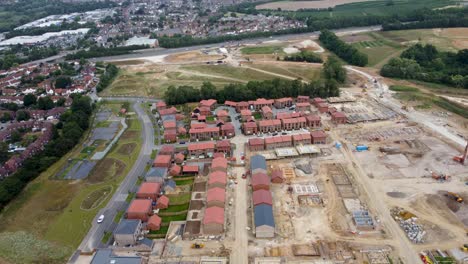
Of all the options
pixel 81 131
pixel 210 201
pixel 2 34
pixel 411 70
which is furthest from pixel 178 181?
pixel 2 34

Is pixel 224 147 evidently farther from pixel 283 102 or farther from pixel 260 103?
pixel 283 102

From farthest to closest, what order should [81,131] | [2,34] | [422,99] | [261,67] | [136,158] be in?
[2,34], [261,67], [422,99], [81,131], [136,158]

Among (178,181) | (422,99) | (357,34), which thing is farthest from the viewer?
(357,34)

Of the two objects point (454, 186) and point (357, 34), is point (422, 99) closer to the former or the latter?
point (454, 186)

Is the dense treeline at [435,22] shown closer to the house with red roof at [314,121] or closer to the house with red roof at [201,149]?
the house with red roof at [314,121]

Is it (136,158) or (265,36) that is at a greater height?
A: (265,36)

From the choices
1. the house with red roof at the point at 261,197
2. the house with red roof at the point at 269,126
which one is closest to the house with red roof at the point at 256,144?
the house with red roof at the point at 269,126

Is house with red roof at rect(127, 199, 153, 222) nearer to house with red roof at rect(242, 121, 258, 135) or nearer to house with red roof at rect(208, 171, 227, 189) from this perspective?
house with red roof at rect(208, 171, 227, 189)


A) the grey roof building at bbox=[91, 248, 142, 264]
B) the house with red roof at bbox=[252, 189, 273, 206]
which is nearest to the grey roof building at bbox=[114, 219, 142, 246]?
the grey roof building at bbox=[91, 248, 142, 264]

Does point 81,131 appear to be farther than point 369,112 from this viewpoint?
No
